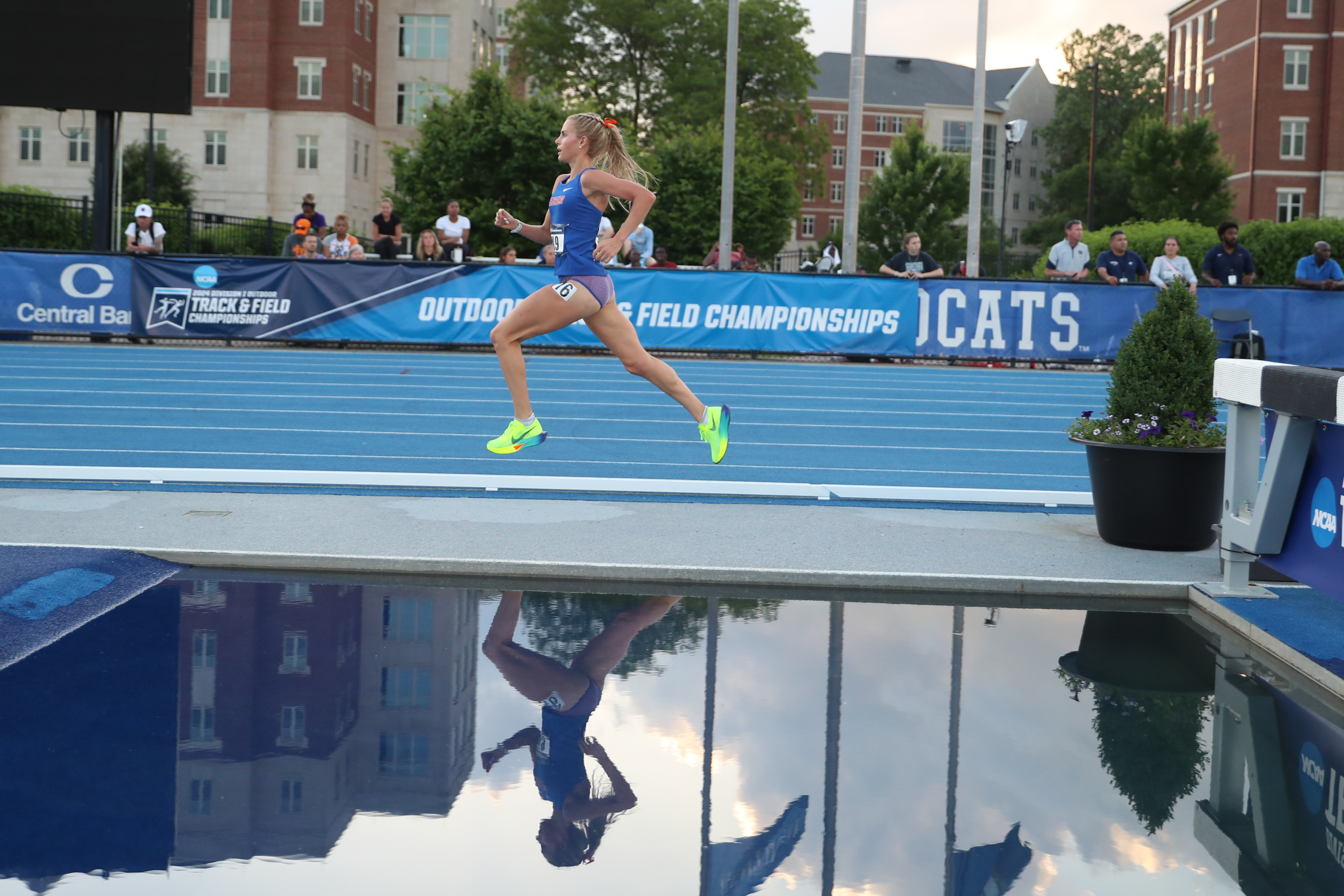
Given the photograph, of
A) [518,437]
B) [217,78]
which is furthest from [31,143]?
[518,437]

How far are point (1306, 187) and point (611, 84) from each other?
113 feet

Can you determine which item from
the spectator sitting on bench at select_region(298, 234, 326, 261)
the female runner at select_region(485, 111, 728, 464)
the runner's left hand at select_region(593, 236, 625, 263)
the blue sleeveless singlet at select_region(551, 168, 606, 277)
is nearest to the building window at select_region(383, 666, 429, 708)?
the female runner at select_region(485, 111, 728, 464)

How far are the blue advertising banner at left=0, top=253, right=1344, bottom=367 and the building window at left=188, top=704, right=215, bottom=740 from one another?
17352mm

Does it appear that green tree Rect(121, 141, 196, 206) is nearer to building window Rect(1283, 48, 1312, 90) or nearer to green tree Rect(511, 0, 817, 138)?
green tree Rect(511, 0, 817, 138)

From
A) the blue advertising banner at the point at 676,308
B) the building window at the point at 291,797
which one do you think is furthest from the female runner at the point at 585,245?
the blue advertising banner at the point at 676,308

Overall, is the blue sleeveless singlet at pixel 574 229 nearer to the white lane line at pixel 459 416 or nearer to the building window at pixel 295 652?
the building window at pixel 295 652

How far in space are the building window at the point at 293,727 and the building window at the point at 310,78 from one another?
63865 millimetres

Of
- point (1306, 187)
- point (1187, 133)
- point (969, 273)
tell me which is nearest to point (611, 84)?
point (1187, 133)

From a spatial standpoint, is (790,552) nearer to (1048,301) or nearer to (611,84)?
(1048,301)

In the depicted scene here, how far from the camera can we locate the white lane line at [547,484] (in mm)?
8953

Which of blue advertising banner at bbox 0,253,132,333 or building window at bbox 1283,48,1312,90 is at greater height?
building window at bbox 1283,48,1312,90

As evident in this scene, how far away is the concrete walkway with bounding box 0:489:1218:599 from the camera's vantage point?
21.1 feet

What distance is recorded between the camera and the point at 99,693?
4441 mm

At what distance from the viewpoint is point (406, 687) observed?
4594mm
